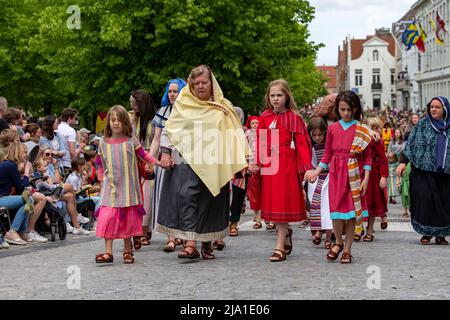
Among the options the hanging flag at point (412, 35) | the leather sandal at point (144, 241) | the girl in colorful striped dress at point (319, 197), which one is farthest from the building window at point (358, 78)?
the leather sandal at point (144, 241)

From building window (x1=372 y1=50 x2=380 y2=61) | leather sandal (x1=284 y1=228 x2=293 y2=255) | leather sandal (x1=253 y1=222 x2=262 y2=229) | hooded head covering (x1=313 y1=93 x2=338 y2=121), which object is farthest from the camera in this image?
building window (x1=372 y1=50 x2=380 y2=61)

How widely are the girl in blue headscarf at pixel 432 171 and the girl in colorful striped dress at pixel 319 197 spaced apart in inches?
50.2

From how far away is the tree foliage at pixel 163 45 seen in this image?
30.0 meters

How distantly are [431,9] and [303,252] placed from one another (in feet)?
262

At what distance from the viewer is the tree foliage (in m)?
30.0

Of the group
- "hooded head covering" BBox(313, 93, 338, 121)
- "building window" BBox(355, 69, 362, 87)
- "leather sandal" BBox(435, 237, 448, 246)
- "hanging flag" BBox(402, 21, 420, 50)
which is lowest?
"leather sandal" BBox(435, 237, 448, 246)

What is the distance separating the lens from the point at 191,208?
30.9 feet

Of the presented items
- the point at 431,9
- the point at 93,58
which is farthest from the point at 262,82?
the point at 431,9

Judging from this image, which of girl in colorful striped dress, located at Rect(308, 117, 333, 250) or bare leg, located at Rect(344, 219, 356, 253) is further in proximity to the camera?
girl in colorful striped dress, located at Rect(308, 117, 333, 250)

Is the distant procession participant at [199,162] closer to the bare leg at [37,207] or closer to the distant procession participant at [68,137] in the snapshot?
the bare leg at [37,207]

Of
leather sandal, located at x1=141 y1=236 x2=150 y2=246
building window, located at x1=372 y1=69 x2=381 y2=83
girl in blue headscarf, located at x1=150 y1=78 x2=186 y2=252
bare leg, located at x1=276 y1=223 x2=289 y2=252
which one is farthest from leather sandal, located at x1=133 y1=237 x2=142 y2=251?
building window, located at x1=372 y1=69 x2=381 y2=83

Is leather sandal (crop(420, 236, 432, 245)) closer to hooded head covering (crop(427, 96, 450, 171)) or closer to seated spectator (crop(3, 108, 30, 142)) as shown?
hooded head covering (crop(427, 96, 450, 171))

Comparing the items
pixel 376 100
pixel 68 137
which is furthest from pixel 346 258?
pixel 376 100

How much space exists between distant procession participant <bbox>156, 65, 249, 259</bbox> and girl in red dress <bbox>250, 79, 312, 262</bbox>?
0.88 feet
